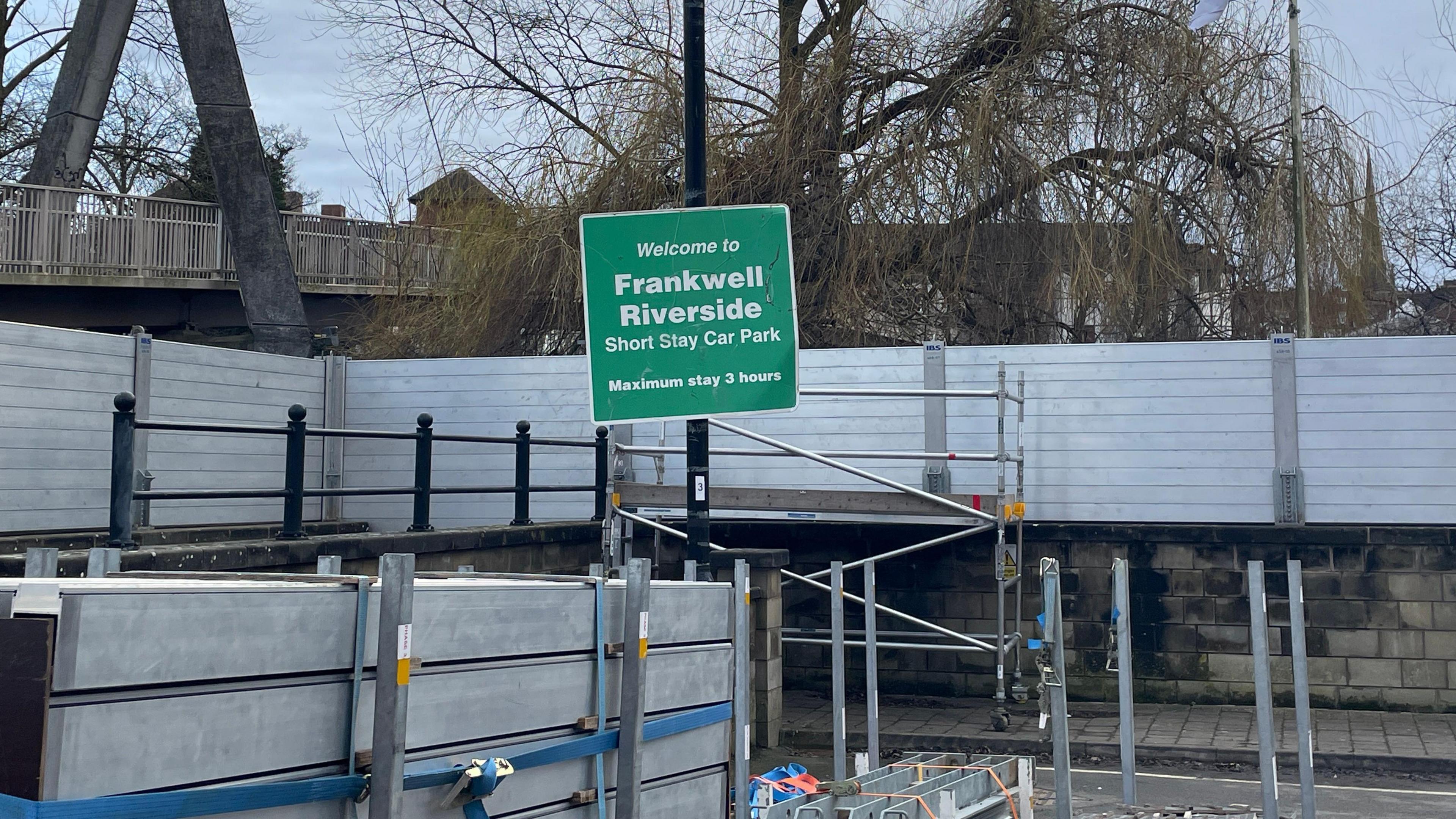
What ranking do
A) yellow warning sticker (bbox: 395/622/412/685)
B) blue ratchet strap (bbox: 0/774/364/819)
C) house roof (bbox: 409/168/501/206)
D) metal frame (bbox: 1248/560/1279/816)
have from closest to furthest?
blue ratchet strap (bbox: 0/774/364/819) < yellow warning sticker (bbox: 395/622/412/685) < metal frame (bbox: 1248/560/1279/816) < house roof (bbox: 409/168/501/206)

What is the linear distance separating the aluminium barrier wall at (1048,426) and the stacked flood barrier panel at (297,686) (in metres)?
7.61

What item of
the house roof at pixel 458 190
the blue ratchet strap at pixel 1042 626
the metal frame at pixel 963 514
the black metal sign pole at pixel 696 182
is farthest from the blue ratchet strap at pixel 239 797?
the house roof at pixel 458 190

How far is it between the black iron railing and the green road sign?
11.9 feet

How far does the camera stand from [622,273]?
568cm

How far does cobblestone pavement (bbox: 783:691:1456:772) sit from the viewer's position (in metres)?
9.67

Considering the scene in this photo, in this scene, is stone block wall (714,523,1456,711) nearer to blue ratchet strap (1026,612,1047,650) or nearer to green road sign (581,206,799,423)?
blue ratchet strap (1026,612,1047,650)

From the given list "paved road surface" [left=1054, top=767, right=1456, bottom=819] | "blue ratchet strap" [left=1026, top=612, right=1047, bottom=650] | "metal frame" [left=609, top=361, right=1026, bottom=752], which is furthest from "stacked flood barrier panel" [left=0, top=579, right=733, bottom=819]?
"metal frame" [left=609, top=361, right=1026, bottom=752]

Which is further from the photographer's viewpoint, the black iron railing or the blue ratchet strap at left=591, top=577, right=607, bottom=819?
the black iron railing

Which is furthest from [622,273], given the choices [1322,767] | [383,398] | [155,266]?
[155,266]

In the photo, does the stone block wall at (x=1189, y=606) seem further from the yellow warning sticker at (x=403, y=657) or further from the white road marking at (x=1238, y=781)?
the yellow warning sticker at (x=403, y=657)

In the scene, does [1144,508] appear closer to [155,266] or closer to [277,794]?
[277,794]

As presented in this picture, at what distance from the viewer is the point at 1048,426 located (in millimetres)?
11977

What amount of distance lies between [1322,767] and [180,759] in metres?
9.17

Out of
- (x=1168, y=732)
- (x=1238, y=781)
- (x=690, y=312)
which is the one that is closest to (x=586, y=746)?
(x=690, y=312)
